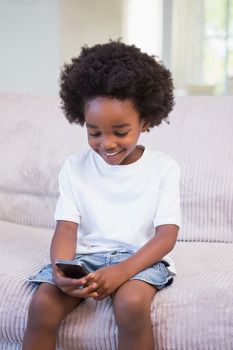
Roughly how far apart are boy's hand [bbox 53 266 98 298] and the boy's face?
29 centimetres

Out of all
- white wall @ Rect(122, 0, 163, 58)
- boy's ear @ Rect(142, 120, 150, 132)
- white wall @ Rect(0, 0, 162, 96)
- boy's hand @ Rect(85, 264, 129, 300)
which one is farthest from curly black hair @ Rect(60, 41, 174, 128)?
white wall @ Rect(122, 0, 163, 58)

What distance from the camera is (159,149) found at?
1812mm

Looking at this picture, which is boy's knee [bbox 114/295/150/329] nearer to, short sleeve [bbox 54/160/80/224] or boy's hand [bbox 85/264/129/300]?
boy's hand [bbox 85/264/129/300]

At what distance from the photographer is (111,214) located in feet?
4.48

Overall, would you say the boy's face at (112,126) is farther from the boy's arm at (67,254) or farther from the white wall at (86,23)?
the white wall at (86,23)

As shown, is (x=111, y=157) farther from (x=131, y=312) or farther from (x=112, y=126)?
(x=131, y=312)

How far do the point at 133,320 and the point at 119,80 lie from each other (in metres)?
0.50

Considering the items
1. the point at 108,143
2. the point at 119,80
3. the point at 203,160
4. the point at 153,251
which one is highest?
the point at 119,80

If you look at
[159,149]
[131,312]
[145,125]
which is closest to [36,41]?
[159,149]

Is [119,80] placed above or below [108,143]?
above

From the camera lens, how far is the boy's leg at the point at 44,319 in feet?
3.84

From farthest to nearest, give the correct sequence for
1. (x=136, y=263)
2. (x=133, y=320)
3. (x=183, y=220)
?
(x=183, y=220)
(x=136, y=263)
(x=133, y=320)

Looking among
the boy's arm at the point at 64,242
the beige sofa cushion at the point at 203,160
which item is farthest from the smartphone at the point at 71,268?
the beige sofa cushion at the point at 203,160

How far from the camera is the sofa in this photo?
47.4 inches
